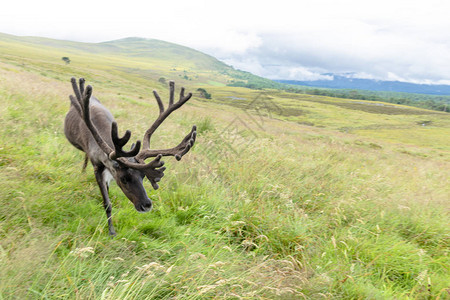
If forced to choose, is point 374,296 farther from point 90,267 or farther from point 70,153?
point 70,153

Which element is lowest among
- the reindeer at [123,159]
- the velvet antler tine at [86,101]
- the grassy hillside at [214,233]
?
the grassy hillside at [214,233]

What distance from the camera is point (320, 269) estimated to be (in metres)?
3.37

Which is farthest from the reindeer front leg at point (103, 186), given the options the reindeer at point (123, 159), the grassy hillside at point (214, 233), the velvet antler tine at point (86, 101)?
the velvet antler tine at point (86, 101)

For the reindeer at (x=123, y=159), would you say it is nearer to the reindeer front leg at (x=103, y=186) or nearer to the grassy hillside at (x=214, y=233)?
the reindeer front leg at (x=103, y=186)

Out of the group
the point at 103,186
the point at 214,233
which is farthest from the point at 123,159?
the point at 214,233

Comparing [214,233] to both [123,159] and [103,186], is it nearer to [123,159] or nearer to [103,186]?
[123,159]

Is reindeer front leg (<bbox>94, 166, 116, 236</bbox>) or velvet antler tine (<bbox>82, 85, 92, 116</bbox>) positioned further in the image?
reindeer front leg (<bbox>94, 166, 116, 236</bbox>)

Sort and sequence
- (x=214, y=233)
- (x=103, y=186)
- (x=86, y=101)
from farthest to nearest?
1. (x=103, y=186)
2. (x=214, y=233)
3. (x=86, y=101)

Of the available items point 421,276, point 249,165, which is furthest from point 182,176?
point 421,276

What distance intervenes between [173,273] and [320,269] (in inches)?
75.3

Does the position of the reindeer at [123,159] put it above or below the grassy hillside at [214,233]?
above

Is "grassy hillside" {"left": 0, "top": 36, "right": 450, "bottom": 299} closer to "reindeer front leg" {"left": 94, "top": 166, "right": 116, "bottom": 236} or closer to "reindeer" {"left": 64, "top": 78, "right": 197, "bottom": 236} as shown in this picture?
"reindeer front leg" {"left": 94, "top": 166, "right": 116, "bottom": 236}

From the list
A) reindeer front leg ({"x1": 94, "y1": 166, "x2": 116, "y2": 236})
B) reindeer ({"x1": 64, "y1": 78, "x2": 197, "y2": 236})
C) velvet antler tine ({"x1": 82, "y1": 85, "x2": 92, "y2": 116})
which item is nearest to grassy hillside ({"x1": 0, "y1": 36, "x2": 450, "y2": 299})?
reindeer front leg ({"x1": 94, "y1": 166, "x2": 116, "y2": 236})

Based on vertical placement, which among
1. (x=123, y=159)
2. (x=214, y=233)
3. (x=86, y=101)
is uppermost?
(x=86, y=101)
